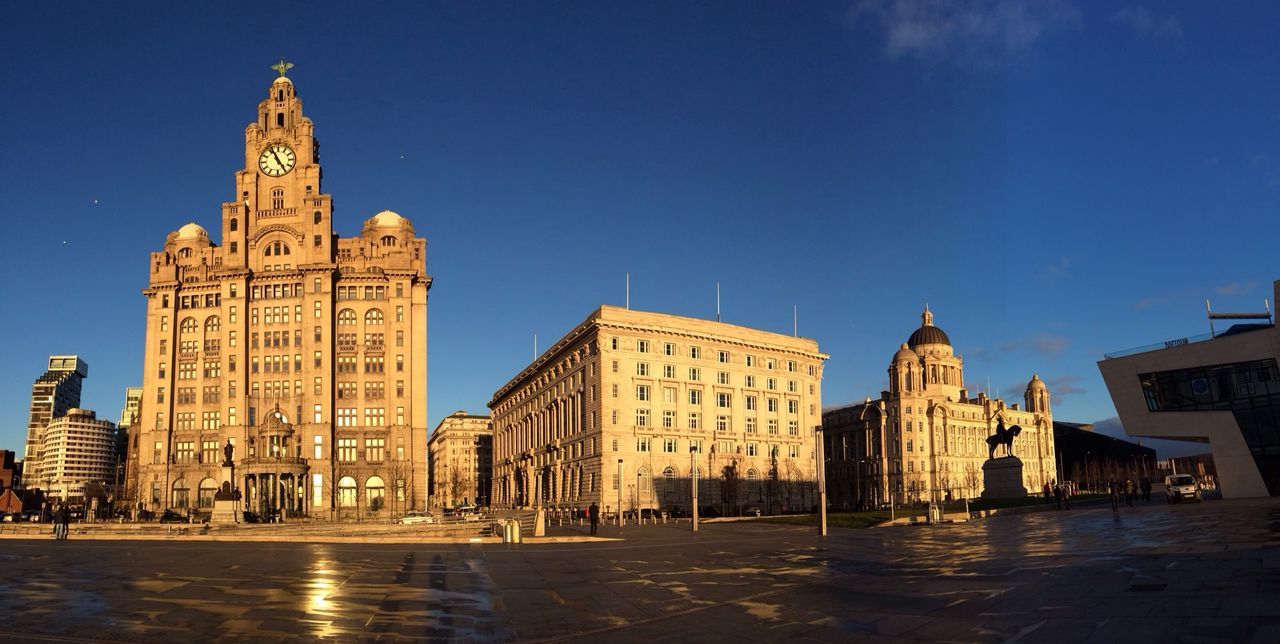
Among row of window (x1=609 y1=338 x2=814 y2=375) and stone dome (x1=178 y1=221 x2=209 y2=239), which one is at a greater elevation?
stone dome (x1=178 y1=221 x2=209 y2=239)

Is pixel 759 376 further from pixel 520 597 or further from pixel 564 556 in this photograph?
pixel 520 597

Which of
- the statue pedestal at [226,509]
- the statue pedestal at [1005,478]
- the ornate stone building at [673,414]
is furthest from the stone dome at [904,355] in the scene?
the statue pedestal at [226,509]

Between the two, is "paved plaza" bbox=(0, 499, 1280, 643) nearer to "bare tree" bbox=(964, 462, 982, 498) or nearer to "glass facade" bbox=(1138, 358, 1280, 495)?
"glass facade" bbox=(1138, 358, 1280, 495)

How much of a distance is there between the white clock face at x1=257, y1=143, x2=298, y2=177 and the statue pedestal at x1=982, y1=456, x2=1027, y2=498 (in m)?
96.4

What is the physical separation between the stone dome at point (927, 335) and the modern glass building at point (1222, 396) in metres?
118

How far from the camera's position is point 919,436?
17225 centimetres

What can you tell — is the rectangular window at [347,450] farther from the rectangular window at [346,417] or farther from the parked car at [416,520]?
the parked car at [416,520]

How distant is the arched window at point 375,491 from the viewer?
116 metres

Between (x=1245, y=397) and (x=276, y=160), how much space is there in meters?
114

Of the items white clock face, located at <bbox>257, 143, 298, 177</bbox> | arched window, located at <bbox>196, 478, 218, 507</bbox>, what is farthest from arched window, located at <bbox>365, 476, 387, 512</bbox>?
white clock face, located at <bbox>257, 143, 298, 177</bbox>

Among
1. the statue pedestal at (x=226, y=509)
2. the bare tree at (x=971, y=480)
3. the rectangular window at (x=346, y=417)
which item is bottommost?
the bare tree at (x=971, y=480)

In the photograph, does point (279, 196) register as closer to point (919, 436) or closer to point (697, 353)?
point (697, 353)

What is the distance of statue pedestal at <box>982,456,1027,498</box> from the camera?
84.7 metres

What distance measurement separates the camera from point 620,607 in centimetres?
1939
